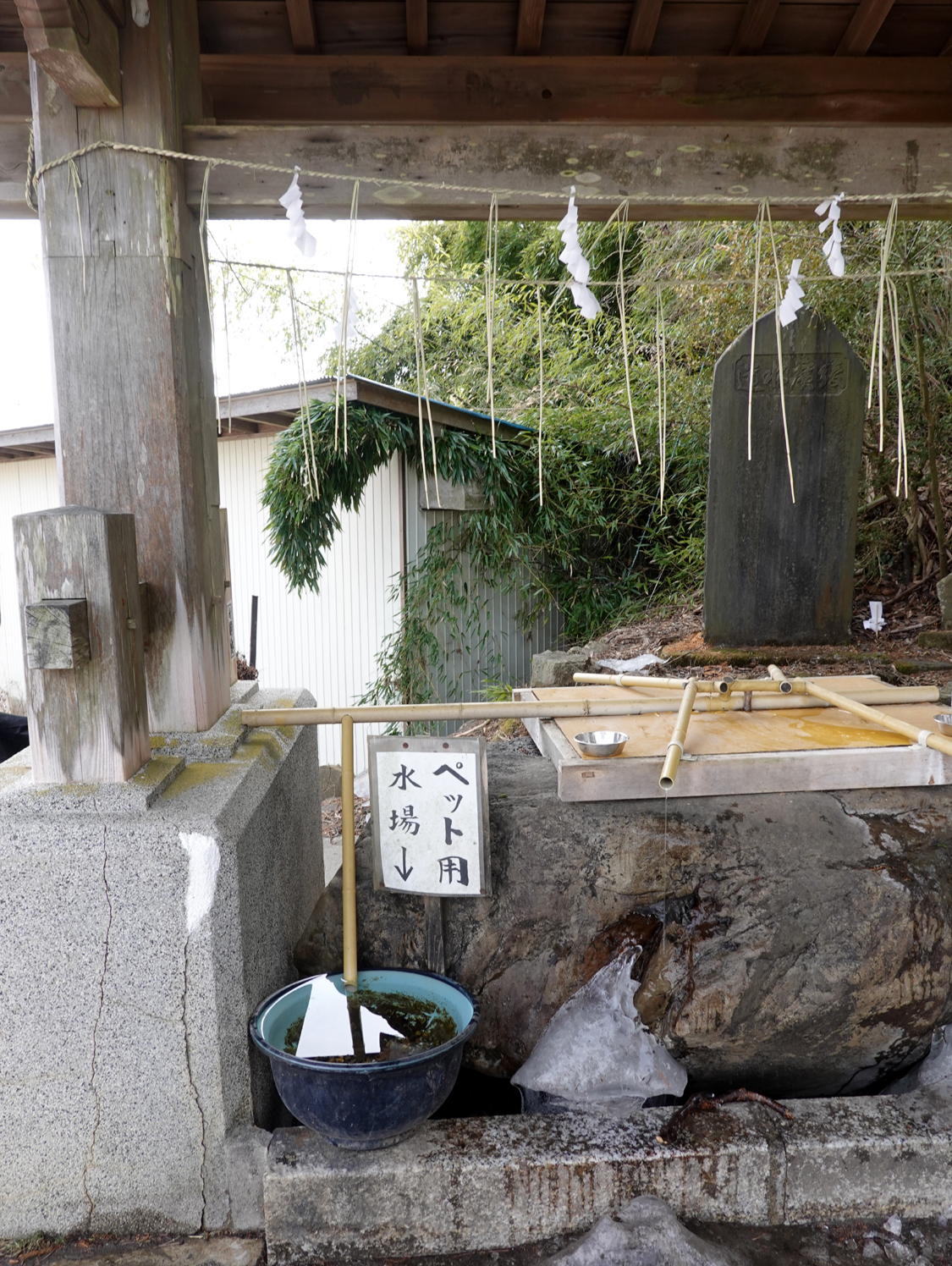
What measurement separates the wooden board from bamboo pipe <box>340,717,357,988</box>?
690 mm

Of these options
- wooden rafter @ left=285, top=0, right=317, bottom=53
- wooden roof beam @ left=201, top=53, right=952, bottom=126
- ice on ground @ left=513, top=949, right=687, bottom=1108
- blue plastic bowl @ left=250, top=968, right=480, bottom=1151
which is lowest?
ice on ground @ left=513, top=949, right=687, bottom=1108

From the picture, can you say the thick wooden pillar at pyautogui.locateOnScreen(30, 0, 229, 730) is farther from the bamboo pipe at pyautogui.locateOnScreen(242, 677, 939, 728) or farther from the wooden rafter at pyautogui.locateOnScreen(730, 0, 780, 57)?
the wooden rafter at pyautogui.locateOnScreen(730, 0, 780, 57)

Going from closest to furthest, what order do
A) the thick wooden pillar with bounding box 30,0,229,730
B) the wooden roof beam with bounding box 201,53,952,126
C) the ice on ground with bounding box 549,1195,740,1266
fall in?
the ice on ground with bounding box 549,1195,740,1266, the thick wooden pillar with bounding box 30,0,229,730, the wooden roof beam with bounding box 201,53,952,126

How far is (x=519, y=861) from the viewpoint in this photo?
9.07 ft

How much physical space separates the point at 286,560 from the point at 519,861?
493 centimetres

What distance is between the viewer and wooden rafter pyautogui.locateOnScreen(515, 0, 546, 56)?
9.50 feet

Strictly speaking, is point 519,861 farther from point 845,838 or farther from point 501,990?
point 845,838

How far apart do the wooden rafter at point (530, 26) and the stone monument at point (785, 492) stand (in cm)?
281

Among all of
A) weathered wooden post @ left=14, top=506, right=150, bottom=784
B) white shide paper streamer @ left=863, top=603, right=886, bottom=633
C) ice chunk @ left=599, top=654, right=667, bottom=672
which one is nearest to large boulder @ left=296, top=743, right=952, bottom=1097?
weathered wooden post @ left=14, top=506, right=150, bottom=784

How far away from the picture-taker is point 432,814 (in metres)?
2.62

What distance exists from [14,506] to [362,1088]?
9.34 m

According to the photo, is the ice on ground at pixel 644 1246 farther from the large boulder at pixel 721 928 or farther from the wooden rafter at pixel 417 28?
the wooden rafter at pixel 417 28

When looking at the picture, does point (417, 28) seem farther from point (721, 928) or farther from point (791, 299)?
point (721, 928)

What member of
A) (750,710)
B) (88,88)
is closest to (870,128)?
(750,710)
